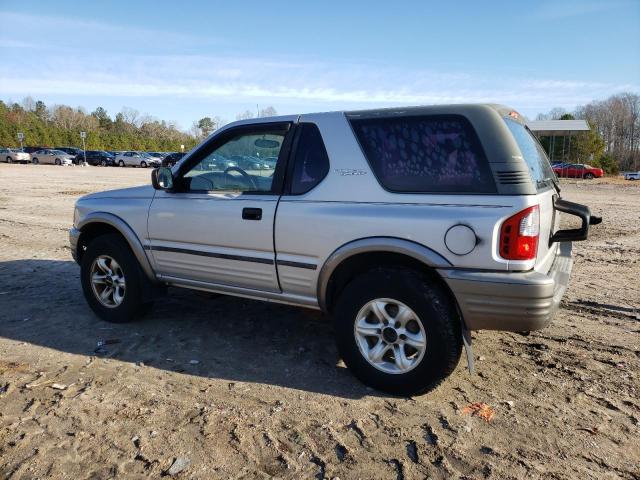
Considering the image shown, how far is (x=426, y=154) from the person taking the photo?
3.46 m

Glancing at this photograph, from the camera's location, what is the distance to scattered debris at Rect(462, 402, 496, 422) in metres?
3.30

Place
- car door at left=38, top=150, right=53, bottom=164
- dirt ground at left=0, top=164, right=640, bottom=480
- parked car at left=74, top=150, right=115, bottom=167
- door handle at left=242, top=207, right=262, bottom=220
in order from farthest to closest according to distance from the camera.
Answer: parked car at left=74, top=150, right=115, bottom=167 → car door at left=38, top=150, right=53, bottom=164 → door handle at left=242, top=207, right=262, bottom=220 → dirt ground at left=0, top=164, right=640, bottom=480

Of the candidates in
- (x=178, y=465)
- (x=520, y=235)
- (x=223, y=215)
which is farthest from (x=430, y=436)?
(x=223, y=215)

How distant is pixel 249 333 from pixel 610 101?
102632 mm

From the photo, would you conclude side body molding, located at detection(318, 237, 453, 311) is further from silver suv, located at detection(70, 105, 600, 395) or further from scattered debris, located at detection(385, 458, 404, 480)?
scattered debris, located at detection(385, 458, 404, 480)

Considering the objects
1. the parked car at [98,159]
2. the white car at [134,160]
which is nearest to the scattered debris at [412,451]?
the white car at [134,160]

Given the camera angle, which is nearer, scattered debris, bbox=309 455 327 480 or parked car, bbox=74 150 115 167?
scattered debris, bbox=309 455 327 480

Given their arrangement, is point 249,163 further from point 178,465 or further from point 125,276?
point 178,465

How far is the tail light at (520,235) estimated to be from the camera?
123 inches

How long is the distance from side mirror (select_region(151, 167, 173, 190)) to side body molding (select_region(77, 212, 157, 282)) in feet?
1.91

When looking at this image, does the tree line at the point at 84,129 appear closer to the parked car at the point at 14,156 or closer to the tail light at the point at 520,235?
the parked car at the point at 14,156

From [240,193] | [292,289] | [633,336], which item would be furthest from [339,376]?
[633,336]

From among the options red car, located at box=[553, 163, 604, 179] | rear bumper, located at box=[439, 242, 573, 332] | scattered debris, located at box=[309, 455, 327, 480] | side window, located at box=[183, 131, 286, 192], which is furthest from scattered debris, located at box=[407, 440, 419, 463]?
red car, located at box=[553, 163, 604, 179]

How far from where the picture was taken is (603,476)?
105 inches
